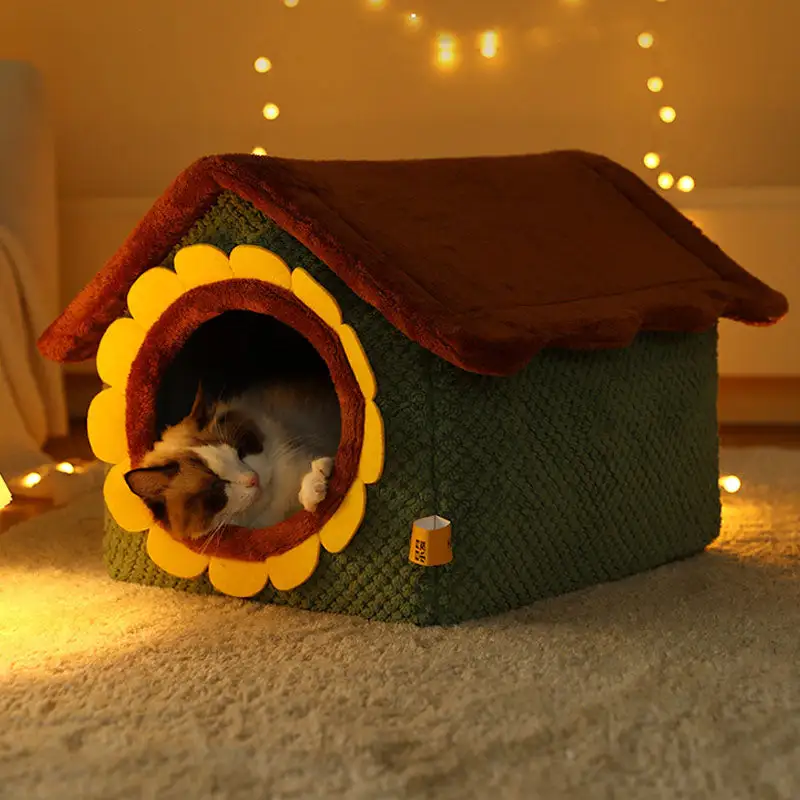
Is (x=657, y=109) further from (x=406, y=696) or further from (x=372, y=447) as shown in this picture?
(x=406, y=696)

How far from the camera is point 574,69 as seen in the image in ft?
9.80

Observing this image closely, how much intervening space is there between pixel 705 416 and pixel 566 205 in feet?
A: 1.25

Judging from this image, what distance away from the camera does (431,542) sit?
4.56ft

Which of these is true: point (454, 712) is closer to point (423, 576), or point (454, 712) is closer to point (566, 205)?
point (423, 576)

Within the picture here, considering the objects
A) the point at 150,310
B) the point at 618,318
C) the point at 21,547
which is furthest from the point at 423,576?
the point at 21,547

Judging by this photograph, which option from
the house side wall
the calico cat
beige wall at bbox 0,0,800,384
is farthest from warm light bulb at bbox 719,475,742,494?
the calico cat

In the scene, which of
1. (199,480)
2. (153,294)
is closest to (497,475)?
(199,480)

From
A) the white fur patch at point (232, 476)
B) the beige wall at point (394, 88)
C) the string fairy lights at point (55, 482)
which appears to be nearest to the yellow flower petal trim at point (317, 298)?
the white fur patch at point (232, 476)

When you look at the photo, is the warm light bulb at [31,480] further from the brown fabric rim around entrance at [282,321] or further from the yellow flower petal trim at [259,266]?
the yellow flower petal trim at [259,266]

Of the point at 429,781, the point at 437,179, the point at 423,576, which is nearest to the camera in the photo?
the point at 429,781

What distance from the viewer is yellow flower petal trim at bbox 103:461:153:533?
1624 mm

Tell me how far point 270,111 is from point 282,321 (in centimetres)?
169

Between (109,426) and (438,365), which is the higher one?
(438,365)

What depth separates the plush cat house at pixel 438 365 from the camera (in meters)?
1.41
